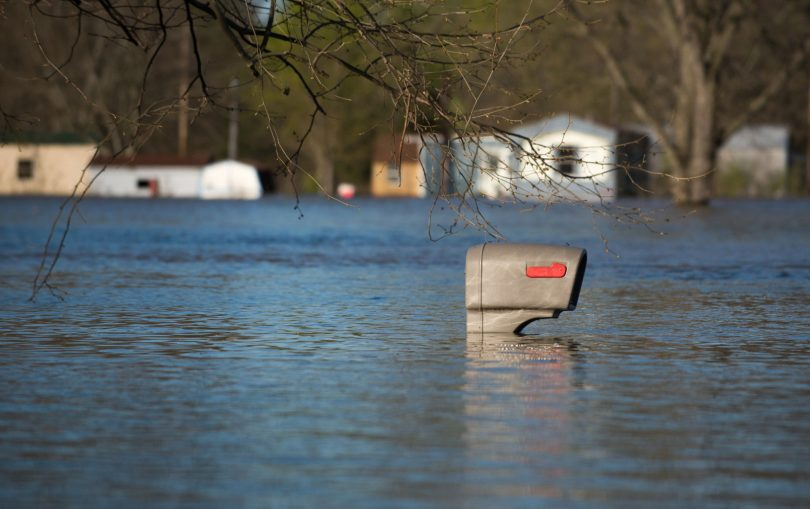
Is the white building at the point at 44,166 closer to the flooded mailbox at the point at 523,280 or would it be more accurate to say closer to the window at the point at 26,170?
the window at the point at 26,170

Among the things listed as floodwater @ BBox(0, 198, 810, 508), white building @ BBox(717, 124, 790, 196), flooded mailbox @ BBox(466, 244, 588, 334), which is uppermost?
white building @ BBox(717, 124, 790, 196)

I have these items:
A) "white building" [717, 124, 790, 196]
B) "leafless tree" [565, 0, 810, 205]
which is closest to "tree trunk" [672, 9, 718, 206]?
"leafless tree" [565, 0, 810, 205]

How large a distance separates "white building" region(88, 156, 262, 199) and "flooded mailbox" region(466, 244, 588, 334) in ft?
284

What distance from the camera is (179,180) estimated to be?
106 metres

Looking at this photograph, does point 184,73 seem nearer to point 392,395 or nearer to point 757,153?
point 757,153

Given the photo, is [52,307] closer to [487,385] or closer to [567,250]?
[567,250]

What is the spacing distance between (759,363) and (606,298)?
7.83 meters

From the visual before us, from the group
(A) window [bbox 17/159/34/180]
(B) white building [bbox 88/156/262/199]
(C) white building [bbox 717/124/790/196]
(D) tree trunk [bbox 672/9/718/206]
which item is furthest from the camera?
(A) window [bbox 17/159/34/180]

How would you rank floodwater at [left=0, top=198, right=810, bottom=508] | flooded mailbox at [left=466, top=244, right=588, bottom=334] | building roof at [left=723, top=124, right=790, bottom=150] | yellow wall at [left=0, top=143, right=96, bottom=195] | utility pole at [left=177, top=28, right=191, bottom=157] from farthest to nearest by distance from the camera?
utility pole at [left=177, top=28, right=191, bottom=157], building roof at [left=723, top=124, right=790, bottom=150], yellow wall at [left=0, top=143, right=96, bottom=195], flooded mailbox at [left=466, top=244, right=588, bottom=334], floodwater at [left=0, top=198, right=810, bottom=508]

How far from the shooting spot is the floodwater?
27.9 ft

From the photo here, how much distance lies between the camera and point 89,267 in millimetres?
28953

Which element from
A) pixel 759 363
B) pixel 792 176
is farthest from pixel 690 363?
pixel 792 176

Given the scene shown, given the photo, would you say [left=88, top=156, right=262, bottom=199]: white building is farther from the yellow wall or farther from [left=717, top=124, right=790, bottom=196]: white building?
[left=717, top=124, right=790, bottom=196]: white building

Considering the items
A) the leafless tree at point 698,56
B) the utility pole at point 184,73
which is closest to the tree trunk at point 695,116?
the leafless tree at point 698,56
